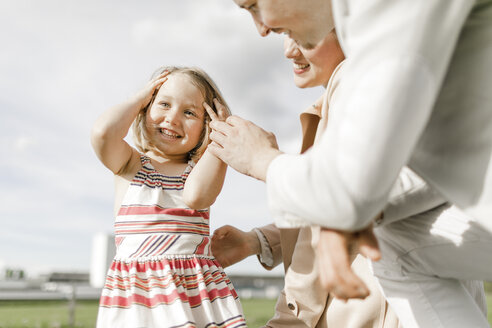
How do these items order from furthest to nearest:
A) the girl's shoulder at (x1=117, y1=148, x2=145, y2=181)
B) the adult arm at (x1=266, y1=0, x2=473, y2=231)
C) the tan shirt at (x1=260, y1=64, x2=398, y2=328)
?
the girl's shoulder at (x1=117, y1=148, x2=145, y2=181) < the tan shirt at (x1=260, y1=64, x2=398, y2=328) < the adult arm at (x1=266, y1=0, x2=473, y2=231)

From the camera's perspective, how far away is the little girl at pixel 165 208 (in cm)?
209

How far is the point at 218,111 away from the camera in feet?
8.46

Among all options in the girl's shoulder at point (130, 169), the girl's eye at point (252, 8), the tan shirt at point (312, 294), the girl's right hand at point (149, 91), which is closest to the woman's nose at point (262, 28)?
the girl's eye at point (252, 8)

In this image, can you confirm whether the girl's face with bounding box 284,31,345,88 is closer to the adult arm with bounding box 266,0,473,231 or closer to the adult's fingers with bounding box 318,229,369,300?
the adult arm with bounding box 266,0,473,231

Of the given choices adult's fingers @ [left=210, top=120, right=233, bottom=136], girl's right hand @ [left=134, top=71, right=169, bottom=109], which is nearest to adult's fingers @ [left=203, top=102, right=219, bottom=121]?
girl's right hand @ [left=134, top=71, right=169, bottom=109]

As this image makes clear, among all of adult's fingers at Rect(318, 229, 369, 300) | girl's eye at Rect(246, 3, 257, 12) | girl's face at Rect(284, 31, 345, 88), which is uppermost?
girl's face at Rect(284, 31, 345, 88)

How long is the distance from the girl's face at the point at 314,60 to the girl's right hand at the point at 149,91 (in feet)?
2.90

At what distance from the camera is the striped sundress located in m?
2.04

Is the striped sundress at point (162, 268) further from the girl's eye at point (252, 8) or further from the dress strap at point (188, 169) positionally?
the girl's eye at point (252, 8)

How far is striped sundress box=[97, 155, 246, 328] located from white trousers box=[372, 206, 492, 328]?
2.52 feet

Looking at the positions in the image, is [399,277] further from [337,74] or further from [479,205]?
[337,74]

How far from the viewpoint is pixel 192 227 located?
2328mm

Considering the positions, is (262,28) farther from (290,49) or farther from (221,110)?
(290,49)

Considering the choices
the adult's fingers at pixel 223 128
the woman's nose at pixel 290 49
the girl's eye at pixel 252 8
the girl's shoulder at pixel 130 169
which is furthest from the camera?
the woman's nose at pixel 290 49
